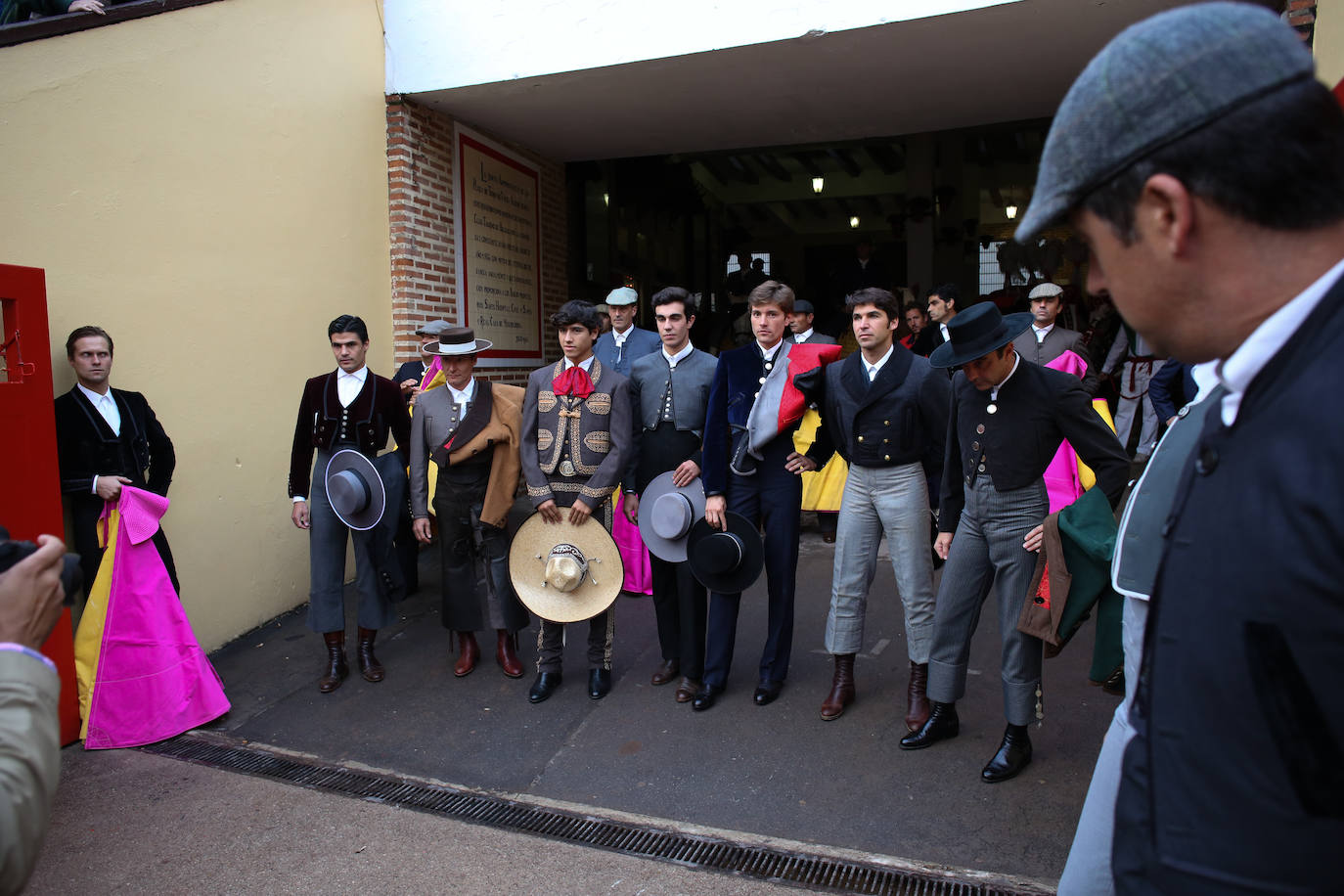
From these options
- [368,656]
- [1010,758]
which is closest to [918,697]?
[1010,758]

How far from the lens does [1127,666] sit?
76.1 inches

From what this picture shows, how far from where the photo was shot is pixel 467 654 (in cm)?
492

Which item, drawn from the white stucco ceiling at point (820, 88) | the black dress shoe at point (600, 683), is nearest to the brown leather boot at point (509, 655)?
the black dress shoe at point (600, 683)

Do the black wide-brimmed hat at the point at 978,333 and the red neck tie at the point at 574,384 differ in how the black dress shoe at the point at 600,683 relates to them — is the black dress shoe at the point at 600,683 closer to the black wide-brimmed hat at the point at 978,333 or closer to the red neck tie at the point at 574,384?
the red neck tie at the point at 574,384

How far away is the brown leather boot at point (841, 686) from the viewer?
4151 millimetres

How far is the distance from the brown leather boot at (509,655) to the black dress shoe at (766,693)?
1.36 m

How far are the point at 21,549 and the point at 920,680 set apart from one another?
11.6 ft

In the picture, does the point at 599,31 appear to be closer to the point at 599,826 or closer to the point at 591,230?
the point at 591,230

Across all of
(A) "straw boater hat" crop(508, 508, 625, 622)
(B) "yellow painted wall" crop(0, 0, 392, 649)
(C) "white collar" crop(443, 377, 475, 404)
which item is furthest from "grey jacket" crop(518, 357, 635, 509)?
(B) "yellow painted wall" crop(0, 0, 392, 649)

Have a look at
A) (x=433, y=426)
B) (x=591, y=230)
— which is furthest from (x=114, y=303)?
(x=591, y=230)

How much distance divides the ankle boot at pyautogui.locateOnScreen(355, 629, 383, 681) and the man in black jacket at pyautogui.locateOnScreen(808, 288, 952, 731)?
2.50m

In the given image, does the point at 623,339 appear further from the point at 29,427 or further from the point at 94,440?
the point at 29,427

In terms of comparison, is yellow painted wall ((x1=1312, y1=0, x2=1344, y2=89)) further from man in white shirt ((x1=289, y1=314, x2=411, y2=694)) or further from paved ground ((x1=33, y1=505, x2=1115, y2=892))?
man in white shirt ((x1=289, y1=314, x2=411, y2=694))

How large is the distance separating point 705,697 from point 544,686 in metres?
0.87
